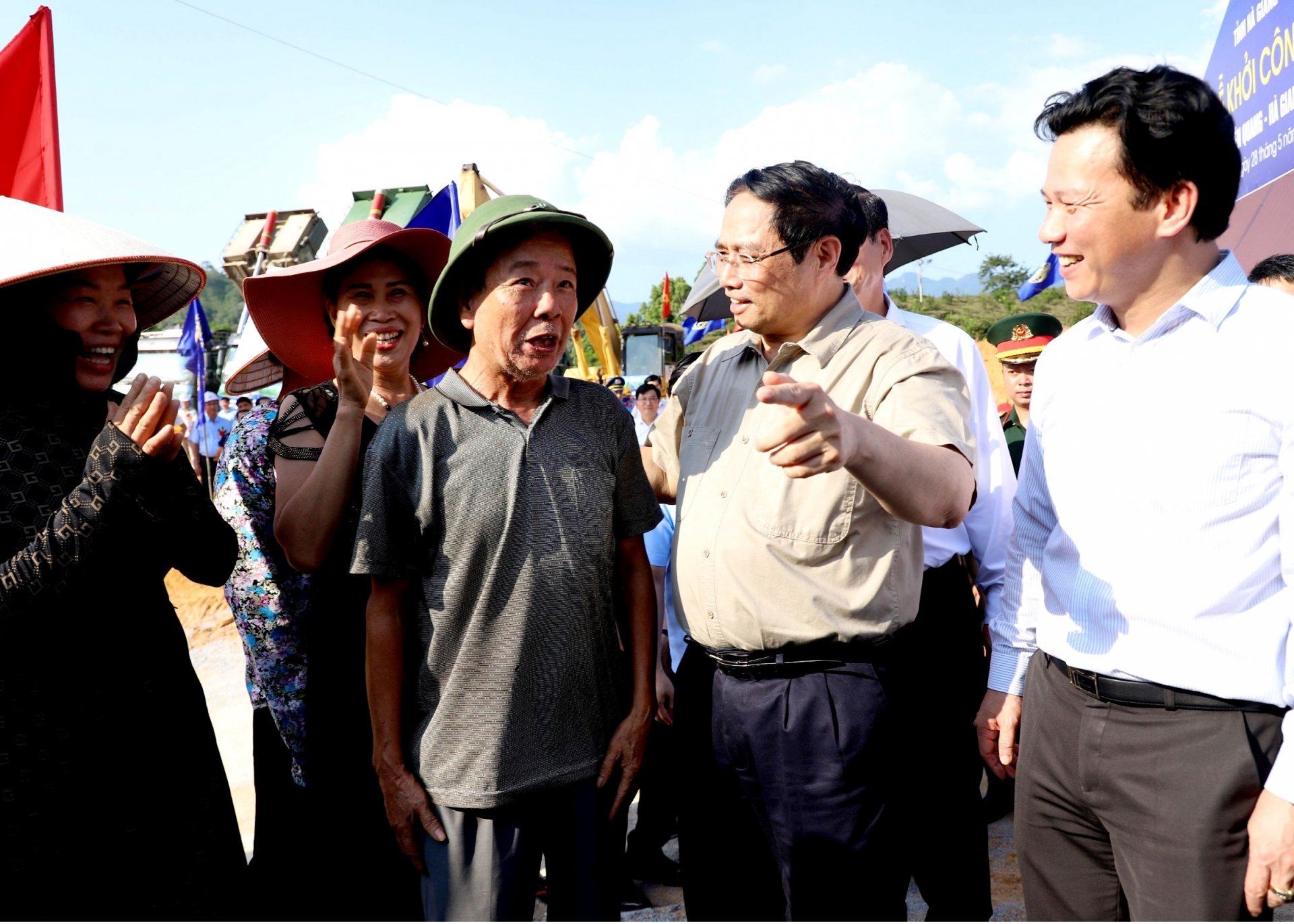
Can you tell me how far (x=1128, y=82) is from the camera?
1.79m

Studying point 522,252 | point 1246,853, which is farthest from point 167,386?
point 1246,853

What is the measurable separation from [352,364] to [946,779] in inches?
87.5

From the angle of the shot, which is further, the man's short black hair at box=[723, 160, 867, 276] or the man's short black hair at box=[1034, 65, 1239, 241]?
the man's short black hair at box=[723, 160, 867, 276]

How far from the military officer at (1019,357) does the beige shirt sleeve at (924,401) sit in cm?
251

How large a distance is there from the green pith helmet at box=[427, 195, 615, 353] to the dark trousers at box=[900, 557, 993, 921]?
1469mm

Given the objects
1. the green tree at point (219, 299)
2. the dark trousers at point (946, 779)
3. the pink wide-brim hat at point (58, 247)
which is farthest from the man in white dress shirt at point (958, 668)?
the green tree at point (219, 299)

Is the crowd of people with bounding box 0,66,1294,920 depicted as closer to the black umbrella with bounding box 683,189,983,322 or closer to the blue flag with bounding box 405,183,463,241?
the black umbrella with bounding box 683,189,983,322

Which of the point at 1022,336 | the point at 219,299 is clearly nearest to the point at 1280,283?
the point at 1022,336

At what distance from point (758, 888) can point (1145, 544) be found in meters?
1.22

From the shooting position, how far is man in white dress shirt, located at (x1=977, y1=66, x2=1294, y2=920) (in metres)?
1.65

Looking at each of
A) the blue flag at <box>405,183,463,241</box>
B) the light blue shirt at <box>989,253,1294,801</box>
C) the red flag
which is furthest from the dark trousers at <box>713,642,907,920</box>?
the blue flag at <box>405,183,463,241</box>

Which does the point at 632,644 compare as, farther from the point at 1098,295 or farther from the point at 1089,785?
the point at 1098,295

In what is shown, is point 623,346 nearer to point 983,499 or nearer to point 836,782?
point 983,499

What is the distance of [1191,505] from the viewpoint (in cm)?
171
